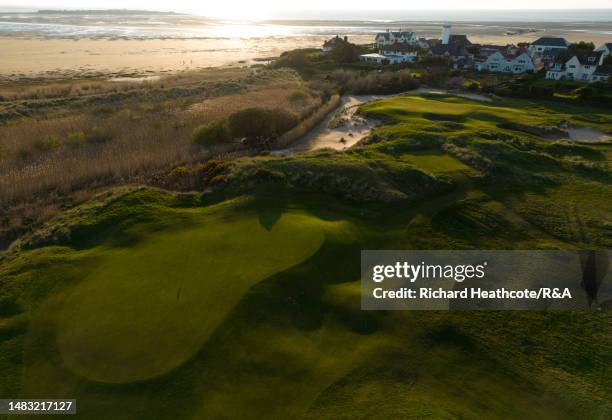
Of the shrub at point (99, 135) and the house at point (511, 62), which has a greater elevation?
the house at point (511, 62)

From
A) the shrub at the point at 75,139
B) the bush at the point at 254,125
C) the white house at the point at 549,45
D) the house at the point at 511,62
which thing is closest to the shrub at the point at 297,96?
the bush at the point at 254,125

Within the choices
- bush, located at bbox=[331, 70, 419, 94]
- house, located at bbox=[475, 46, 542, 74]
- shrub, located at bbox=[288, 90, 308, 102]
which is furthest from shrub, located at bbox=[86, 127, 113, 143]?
house, located at bbox=[475, 46, 542, 74]

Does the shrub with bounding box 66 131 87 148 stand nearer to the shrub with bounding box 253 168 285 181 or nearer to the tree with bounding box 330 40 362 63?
the shrub with bounding box 253 168 285 181

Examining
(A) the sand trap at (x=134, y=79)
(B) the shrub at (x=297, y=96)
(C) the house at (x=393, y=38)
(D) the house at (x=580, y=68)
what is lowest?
(B) the shrub at (x=297, y=96)

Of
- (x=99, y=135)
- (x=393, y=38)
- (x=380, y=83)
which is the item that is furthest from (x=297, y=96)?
(x=393, y=38)

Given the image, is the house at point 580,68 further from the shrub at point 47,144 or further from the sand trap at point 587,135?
the shrub at point 47,144

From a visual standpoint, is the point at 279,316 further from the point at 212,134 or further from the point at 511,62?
the point at 511,62
